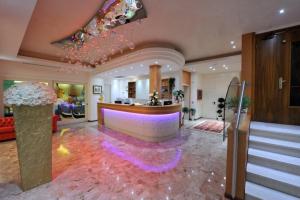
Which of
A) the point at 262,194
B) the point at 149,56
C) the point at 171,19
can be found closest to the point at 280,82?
the point at 262,194

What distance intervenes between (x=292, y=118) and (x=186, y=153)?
2.57 metres

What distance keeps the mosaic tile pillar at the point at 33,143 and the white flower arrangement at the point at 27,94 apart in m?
0.11

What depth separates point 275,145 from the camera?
8.04ft

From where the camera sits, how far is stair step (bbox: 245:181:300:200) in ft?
6.37

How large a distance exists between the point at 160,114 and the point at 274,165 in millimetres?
2909

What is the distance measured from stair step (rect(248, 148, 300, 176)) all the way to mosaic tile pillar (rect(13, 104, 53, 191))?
144 inches

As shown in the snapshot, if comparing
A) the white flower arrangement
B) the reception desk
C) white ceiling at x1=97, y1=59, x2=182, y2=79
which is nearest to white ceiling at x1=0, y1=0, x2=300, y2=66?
white ceiling at x1=97, y1=59, x2=182, y2=79

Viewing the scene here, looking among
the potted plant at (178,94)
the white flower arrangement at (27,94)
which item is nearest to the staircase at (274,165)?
the white flower arrangement at (27,94)

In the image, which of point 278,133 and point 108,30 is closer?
point 278,133

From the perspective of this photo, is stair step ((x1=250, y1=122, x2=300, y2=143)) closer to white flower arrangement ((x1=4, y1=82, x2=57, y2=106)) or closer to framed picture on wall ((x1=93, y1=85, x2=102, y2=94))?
white flower arrangement ((x1=4, y1=82, x2=57, y2=106))

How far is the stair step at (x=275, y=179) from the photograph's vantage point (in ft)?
6.40

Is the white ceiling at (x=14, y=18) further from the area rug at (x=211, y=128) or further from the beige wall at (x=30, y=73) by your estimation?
the area rug at (x=211, y=128)

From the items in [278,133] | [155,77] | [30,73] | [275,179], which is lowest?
[275,179]

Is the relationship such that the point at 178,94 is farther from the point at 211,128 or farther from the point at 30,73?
the point at 30,73
